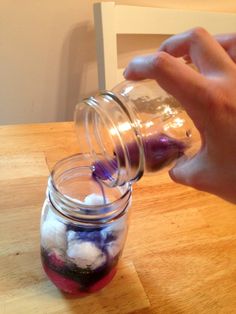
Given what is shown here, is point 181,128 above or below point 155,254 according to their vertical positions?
above

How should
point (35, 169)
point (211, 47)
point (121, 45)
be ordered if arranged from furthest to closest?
point (121, 45), point (35, 169), point (211, 47)

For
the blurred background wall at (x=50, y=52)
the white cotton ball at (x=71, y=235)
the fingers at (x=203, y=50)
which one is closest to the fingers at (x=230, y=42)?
the fingers at (x=203, y=50)

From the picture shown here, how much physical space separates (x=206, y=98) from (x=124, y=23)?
0.59 m

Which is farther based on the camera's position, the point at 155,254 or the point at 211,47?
the point at 155,254

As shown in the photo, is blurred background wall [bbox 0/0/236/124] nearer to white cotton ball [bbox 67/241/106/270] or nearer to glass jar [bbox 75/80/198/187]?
glass jar [bbox 75/80/198/187]

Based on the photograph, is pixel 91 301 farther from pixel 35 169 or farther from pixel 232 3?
pixel 232 3

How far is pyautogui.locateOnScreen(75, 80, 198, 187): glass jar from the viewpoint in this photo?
34 cm

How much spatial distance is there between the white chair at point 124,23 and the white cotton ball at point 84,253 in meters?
0.55

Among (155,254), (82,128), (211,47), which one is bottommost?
(155,254)

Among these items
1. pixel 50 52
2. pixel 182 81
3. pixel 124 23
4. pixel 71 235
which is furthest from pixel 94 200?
pixel 50 52

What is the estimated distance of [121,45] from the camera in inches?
40.2

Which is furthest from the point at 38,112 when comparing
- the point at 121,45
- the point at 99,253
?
the point at 99,253

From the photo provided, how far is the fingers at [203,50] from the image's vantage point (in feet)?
1.03

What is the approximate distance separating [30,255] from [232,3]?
3.17 ft
